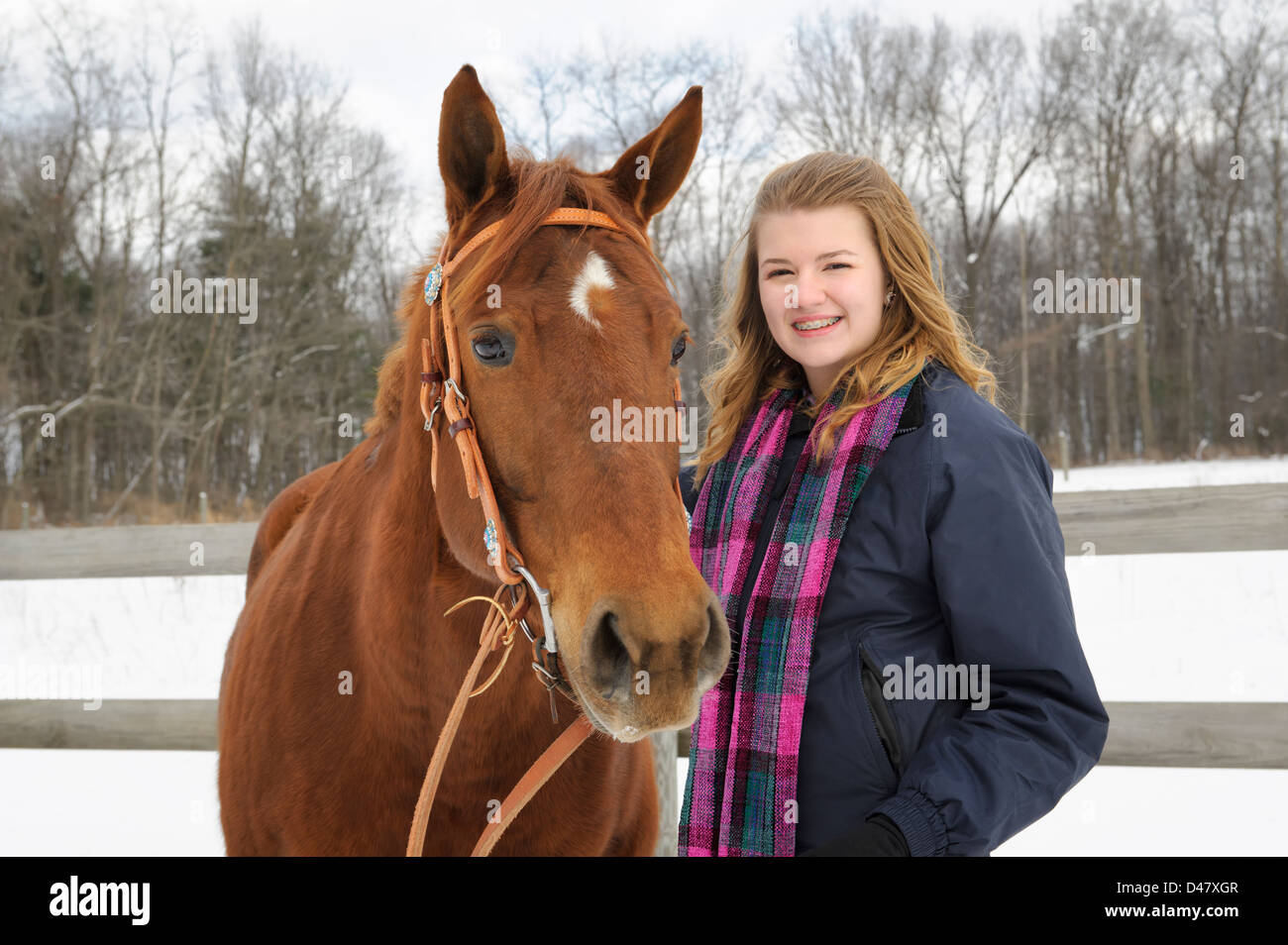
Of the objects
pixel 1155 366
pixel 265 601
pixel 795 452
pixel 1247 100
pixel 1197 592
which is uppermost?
pixel 1247 100

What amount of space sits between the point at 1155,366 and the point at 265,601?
29.1m

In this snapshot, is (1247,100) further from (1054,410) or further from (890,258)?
(890,258)

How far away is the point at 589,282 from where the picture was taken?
5.41 ft

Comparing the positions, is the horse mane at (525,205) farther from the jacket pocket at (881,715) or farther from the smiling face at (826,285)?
the jacket pocket at (881,715)

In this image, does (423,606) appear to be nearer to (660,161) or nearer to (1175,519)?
(660,161)

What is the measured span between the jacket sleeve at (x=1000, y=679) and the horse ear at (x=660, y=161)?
3.28 ft

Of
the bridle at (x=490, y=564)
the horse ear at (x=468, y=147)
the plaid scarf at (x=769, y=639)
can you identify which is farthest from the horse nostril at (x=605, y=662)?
the horse ear at (x=468, y=147)

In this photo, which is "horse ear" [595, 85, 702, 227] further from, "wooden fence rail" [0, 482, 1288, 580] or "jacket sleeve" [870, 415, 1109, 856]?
"wooden fence rail" [0, 482, 1288, 580]

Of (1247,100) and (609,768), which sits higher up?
(1247,100)

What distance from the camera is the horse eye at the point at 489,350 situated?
1.64 metres

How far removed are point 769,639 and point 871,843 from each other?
1.42 feet

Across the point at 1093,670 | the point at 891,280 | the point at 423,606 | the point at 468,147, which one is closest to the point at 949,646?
the point at 891,280
